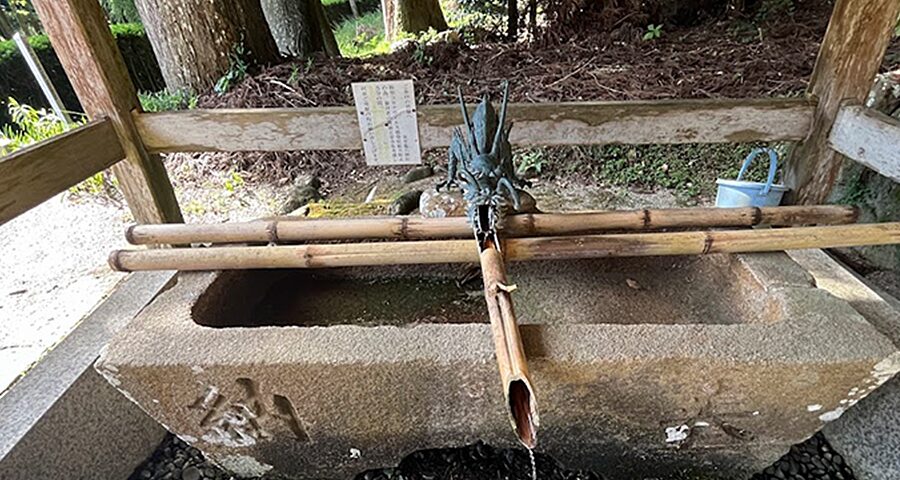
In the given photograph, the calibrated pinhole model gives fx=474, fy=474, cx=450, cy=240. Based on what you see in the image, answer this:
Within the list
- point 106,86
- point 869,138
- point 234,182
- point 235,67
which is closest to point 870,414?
point 869,138

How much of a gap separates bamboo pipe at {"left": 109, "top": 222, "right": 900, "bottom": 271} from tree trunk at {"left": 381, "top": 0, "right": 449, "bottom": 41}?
5887mm

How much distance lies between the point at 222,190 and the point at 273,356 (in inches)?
127

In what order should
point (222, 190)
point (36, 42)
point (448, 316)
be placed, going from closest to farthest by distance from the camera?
point (448, 316)
point (222, 190)
point (36, 42)

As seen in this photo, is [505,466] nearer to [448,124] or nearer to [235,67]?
[448,124]

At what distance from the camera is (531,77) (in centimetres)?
425

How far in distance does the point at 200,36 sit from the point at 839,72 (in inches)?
180

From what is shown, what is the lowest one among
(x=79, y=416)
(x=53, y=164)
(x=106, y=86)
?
(x=79, y=416)

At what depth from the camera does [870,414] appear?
1540 millimetres

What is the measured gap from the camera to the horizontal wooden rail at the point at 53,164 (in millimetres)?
1602

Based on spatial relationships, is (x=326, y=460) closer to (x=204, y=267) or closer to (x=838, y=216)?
(x=204, y=267)

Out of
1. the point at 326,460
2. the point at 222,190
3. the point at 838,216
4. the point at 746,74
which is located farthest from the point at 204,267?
the point at 746,74

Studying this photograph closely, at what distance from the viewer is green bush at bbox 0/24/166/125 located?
228 inches

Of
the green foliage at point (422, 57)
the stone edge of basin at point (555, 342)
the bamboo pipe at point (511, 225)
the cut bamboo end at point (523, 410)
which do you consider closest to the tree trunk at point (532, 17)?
the green foliage at point (422, 57)

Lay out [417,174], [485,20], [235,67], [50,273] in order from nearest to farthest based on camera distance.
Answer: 1. [50,273]
2. [417,174]
3. [235,67]
4. [485,20]
